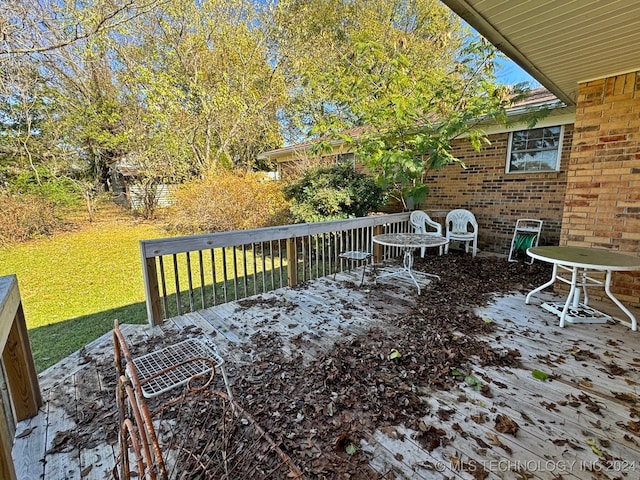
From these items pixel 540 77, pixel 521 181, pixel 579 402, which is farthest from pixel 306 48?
pixel 579 402

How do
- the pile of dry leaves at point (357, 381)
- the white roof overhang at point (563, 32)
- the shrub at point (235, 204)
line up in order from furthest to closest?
the shrub at point (235, 204)
the white roof overhang at point (563, 32)
the pile of dry leaves at point (357, 381)

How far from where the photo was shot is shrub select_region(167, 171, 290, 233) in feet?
25.6

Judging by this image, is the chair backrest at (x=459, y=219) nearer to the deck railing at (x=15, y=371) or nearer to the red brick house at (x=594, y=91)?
the red brick house at (x=594, y=91)

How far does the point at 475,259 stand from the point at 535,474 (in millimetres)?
4815

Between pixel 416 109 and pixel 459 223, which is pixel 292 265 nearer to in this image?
pixel 459 223

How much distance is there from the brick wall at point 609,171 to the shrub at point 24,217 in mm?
11363

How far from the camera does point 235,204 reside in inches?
308

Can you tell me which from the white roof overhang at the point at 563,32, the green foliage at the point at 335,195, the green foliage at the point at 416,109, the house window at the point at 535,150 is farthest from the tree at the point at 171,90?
the white roof overhang at the point at 563,32

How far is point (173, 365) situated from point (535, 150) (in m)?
6.96

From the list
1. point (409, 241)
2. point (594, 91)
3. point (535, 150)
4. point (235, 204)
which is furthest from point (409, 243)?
point (235, 204)

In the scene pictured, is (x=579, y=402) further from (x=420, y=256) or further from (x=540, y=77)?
(x=420, y=256)

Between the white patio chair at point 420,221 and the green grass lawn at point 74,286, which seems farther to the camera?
the white patio chair at point 420,221

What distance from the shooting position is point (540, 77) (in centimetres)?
Result: 348

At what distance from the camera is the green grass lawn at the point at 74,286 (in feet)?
11.5
